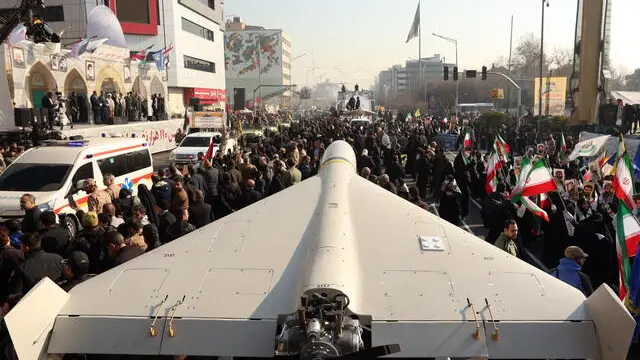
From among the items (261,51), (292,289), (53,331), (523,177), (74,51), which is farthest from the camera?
(261,51)

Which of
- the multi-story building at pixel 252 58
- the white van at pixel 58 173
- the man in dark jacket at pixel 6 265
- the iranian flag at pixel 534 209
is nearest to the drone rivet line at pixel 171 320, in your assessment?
the man in dark jacket at pixel 6 265

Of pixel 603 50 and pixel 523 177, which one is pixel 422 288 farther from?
pixel 603 50

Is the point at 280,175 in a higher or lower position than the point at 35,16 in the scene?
lower

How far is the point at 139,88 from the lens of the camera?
39531 millimetres

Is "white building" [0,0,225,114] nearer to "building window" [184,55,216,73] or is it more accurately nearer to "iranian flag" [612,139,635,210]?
"building window" [184,55,216,73]

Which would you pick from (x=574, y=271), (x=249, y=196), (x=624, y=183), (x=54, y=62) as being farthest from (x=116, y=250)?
(x=54, y=62)

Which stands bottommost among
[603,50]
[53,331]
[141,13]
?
[53,331]

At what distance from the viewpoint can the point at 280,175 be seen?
12.5 metres

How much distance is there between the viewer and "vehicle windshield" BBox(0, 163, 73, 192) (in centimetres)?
1178

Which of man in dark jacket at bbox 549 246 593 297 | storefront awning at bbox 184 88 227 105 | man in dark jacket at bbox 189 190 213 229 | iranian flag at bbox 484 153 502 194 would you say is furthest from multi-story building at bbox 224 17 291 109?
man in dark jacket at bbox 549 246 593 297

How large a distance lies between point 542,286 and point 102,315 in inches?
132

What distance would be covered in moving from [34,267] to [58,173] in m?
6.52

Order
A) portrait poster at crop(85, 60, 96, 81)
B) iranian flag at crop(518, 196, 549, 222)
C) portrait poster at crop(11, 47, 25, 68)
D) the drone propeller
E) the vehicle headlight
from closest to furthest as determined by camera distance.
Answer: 1. the drone propeller
2. iranian flag at crop(518, 196, 549, 222)
3. the vehicle headlight
4. portrait poster at crop(11, 47, 25, 68)
5. portrait poster at crop(85, 60, 96, 81)

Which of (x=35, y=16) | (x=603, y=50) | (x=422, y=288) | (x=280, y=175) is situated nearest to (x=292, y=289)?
(x=422, y=288)
